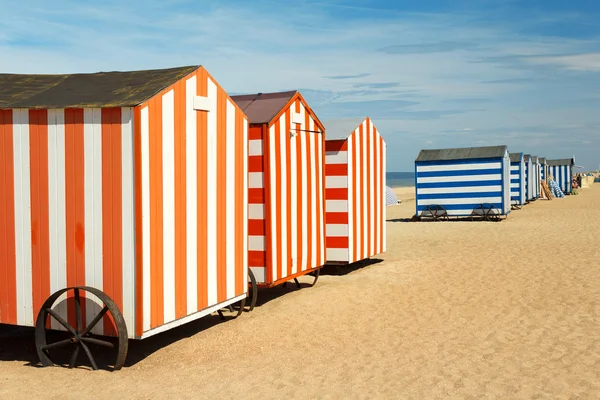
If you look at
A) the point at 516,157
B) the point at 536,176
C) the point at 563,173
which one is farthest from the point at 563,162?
the point at 516,157

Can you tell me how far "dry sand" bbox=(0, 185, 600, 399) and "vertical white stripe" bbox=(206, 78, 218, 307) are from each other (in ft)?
2.17

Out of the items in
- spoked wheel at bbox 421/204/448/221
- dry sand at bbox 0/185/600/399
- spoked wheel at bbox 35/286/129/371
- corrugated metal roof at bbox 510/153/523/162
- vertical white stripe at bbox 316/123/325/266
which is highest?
corrugated metal roof at bbox 510/153/523/162

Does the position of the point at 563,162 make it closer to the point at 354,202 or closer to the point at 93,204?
the point at 354,202

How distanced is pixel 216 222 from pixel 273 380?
224cm

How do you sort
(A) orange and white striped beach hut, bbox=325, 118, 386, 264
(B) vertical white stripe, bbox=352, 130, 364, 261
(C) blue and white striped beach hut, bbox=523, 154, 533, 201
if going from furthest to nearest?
(C) blue and white striped beach hut, bbox=523, 154, 533, 201, (B) vertical white stripe, bbox=352, 130, 364, 261, (A) orange and white striped beach hut, bbox=325, 118, 386, 264

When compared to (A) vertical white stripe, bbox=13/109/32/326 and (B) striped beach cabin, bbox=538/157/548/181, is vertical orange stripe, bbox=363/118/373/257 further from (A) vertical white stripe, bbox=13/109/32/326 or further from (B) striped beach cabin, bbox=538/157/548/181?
(B) striped beach cabin, bbox=538/157/548/181

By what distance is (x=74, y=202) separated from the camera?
6504mm

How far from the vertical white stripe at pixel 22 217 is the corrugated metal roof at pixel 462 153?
18345 mm

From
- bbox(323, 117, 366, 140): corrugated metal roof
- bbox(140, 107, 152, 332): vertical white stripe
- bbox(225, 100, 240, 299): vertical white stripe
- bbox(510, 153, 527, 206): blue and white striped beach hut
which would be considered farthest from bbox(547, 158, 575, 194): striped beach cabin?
bbox(140, 107, 152, 332): vertical white stripe

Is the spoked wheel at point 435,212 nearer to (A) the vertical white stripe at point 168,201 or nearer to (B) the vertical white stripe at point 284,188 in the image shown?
(B) the vertical white stripe at point 284,188

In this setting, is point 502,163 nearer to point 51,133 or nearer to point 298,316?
point 298,316

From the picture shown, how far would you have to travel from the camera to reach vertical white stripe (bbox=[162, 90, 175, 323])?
670 centimetres

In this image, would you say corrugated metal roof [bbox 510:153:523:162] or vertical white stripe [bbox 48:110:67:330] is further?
corrugated metal roof [bbox 510:153:523:162]

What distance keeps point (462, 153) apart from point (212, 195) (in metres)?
17.7
